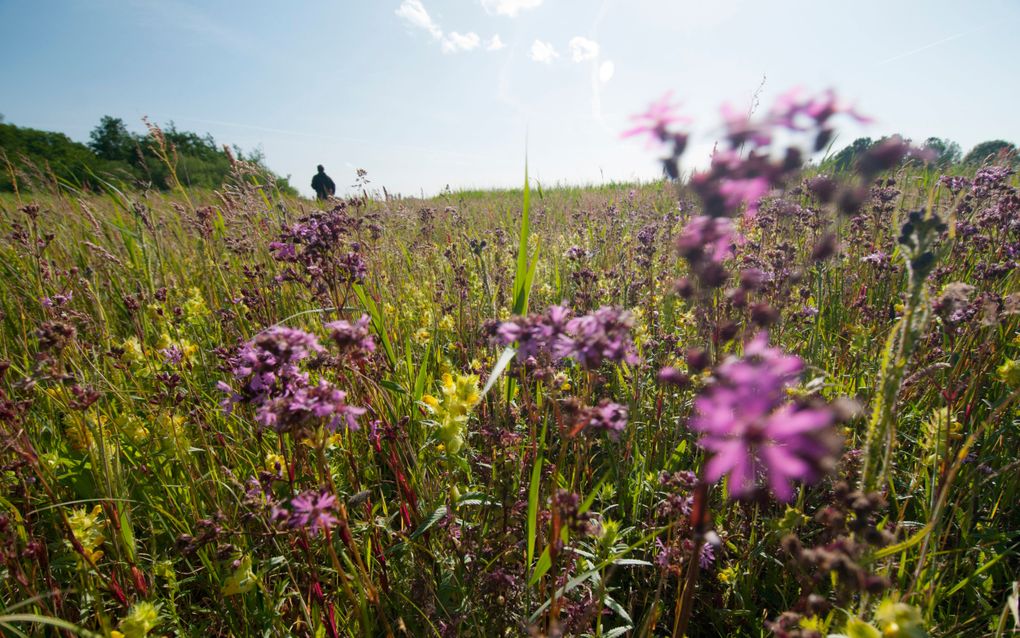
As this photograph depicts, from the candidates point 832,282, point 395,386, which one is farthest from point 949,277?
point 395,386

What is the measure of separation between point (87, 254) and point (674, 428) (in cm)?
632

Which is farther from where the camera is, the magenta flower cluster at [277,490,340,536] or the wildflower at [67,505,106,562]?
the wildflower at [67,505,106,562]

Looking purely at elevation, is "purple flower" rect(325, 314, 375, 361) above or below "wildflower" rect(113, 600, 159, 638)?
above

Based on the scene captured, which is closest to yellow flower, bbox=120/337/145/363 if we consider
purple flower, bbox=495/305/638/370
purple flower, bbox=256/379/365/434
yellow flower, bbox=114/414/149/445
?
yellow flower, bbox=114/414/149/445

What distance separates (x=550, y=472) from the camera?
2027mm

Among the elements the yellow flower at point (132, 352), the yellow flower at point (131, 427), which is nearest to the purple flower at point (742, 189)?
the yellow flower at point (131, 427)

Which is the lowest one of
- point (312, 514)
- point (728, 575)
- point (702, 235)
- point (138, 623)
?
Result: point (728, 575)

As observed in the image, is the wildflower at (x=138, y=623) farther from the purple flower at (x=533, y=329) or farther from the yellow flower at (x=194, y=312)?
the yellow flower at (x=194, y=312)

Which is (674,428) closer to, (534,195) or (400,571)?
(400,571)

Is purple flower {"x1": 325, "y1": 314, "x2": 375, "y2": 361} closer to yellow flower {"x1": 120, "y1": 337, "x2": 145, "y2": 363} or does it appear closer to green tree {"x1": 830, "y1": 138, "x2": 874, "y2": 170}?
green tree {"x1": 830, "y1": 138, "x2": 874, "y2": 170}

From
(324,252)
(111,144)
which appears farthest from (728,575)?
(111,144)

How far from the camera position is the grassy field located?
3.35ft

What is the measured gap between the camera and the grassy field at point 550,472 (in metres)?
1.02

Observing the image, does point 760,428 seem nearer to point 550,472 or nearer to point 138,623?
point 550,472
